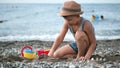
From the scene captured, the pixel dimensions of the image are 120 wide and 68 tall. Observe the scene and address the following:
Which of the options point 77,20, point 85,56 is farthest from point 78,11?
point 85,56

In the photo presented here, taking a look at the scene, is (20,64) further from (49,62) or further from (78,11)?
(78,11)

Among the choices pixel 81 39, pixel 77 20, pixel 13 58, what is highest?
pixel 77 20

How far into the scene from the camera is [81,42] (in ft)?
18.8

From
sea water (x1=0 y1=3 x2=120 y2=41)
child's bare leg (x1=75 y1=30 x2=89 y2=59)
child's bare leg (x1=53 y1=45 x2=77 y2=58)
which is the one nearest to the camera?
child's bare leg (x1=75 y1=30 x2=89 y2=59)

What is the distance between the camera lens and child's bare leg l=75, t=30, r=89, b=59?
566cm

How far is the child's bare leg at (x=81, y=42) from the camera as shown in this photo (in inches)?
223

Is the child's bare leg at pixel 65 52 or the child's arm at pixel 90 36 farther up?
the child's arm at pixel 90 36

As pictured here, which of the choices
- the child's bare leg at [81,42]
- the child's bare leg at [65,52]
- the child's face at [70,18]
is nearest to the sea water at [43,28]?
the child's bare leg at [65,52]

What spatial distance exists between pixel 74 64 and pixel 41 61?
29.8 inches

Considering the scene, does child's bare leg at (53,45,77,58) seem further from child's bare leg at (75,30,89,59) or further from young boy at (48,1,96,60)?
child's bare leg at (75,30,89,59)

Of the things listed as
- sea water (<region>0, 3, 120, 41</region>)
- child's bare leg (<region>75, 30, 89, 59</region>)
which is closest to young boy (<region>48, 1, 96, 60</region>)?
child's bare leg (<region>75, 30, 89, 59</region>)

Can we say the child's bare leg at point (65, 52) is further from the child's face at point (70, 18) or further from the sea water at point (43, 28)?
the sea water at point (43, 28)

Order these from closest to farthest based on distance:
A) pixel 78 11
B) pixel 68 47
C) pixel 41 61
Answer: pixel 78 11
pixel 41 61
pixel 68 47

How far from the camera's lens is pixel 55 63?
5.77 meters
